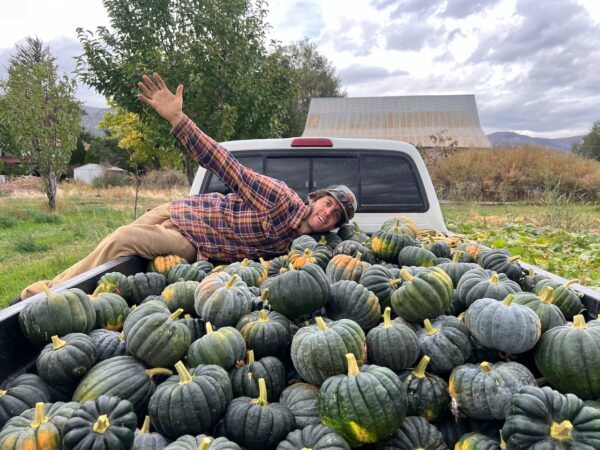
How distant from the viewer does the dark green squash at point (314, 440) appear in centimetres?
167

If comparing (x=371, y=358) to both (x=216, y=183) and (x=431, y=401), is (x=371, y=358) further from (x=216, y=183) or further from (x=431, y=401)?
(x=216, y=183)

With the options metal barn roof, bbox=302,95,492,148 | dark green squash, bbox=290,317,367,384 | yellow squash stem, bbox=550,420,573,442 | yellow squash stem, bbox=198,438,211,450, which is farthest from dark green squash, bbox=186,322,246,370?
metal barn roof, bbox=302,95,492,148

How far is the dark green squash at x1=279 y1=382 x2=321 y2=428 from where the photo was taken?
6.24ft

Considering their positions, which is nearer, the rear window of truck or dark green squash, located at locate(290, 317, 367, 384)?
dark green squash, located at locate(290, 317, 367, 384)

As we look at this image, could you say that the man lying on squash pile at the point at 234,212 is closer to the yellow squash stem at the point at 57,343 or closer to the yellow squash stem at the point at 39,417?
the yellow squash stem at the point at 57,343

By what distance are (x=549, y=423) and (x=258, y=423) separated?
1014 millimetres

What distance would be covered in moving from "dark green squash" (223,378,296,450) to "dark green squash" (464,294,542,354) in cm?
92

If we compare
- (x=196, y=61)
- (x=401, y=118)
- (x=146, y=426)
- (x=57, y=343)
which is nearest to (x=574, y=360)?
(x=146, y=426)

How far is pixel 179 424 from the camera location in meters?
1.78

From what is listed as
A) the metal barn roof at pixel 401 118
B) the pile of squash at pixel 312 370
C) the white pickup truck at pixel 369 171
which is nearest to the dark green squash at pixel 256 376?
the pile of squash at pixel 312 370

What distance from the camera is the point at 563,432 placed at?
5.12 ft

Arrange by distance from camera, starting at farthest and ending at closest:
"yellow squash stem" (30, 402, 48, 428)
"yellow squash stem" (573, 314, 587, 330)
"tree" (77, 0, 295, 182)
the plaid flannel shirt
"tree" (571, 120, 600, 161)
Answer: "tree" (571, 120, 600, 161), "tree" (77, 0, 295, 182), the plaid flannel shirt, "yellow squash stem" (573, 314, 587, 330), "yellow squash stem" (30, 402, 48, 428)

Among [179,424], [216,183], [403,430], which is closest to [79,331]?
[179,424]

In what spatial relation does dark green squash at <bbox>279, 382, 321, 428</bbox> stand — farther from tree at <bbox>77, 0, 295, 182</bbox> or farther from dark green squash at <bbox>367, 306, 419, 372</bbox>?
tree at <bbox>77, 0, 295, 182</bbox>
